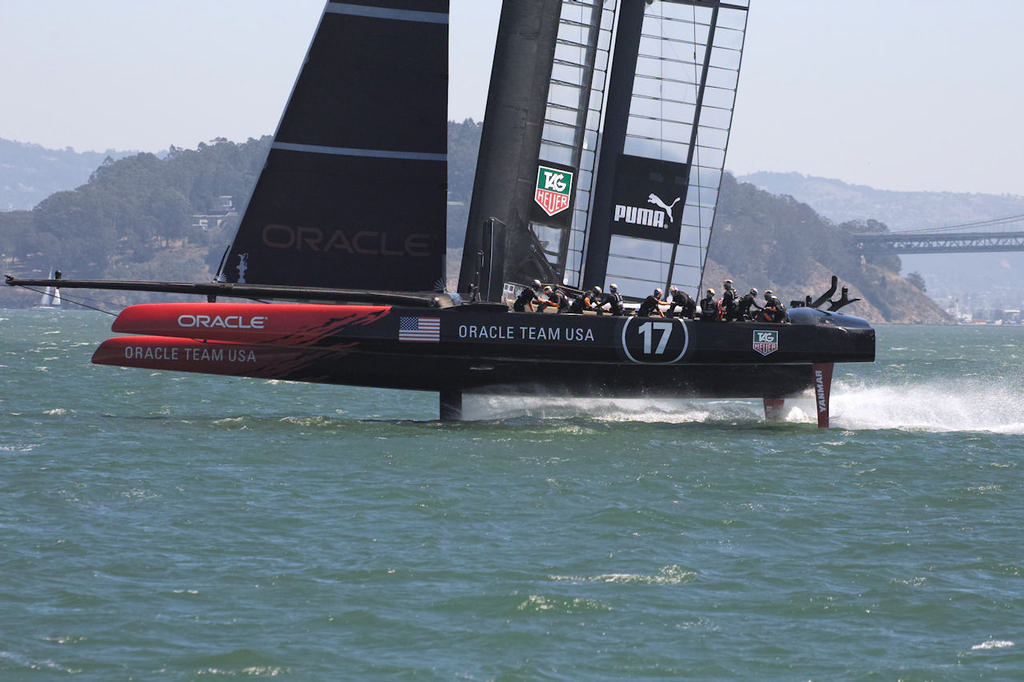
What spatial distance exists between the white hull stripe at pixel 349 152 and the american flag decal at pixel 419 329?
2.24 meters

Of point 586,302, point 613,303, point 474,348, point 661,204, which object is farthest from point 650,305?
point 661,204

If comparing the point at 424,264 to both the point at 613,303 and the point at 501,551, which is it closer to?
the point at 613,303

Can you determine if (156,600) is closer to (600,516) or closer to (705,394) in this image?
(600,516)

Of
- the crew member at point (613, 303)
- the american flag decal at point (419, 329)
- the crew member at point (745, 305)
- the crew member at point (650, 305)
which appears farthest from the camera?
the crew member at point (745, 305)

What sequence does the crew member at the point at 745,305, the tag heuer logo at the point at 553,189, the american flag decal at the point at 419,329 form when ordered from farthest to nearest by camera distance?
the tag heuer logo at the point at 553,189 < the crew member at the point at 745,305 < the american flag decal at the point at 419,329

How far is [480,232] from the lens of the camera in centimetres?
1819

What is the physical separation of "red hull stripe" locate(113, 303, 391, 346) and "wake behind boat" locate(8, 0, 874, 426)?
0.09 ft

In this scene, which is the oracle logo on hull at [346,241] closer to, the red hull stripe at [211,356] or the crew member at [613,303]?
the red hull stripe at [211,356]

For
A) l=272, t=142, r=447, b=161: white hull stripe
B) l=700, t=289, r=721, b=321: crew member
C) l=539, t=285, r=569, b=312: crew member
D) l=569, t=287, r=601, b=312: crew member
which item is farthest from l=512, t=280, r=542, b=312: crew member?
l=700, t=289, r=721, b=321: crew member

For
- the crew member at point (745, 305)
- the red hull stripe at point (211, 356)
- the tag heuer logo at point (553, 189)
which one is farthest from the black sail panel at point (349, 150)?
the crew member at point (745, 305)

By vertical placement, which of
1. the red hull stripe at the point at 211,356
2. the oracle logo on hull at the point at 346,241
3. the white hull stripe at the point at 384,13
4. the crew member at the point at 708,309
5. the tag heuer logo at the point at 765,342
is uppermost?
the white hull stripe at the point at 384,13

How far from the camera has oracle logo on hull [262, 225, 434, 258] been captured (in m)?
16.9

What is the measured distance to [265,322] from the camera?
16453mm

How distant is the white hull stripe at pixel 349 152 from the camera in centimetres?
1692
